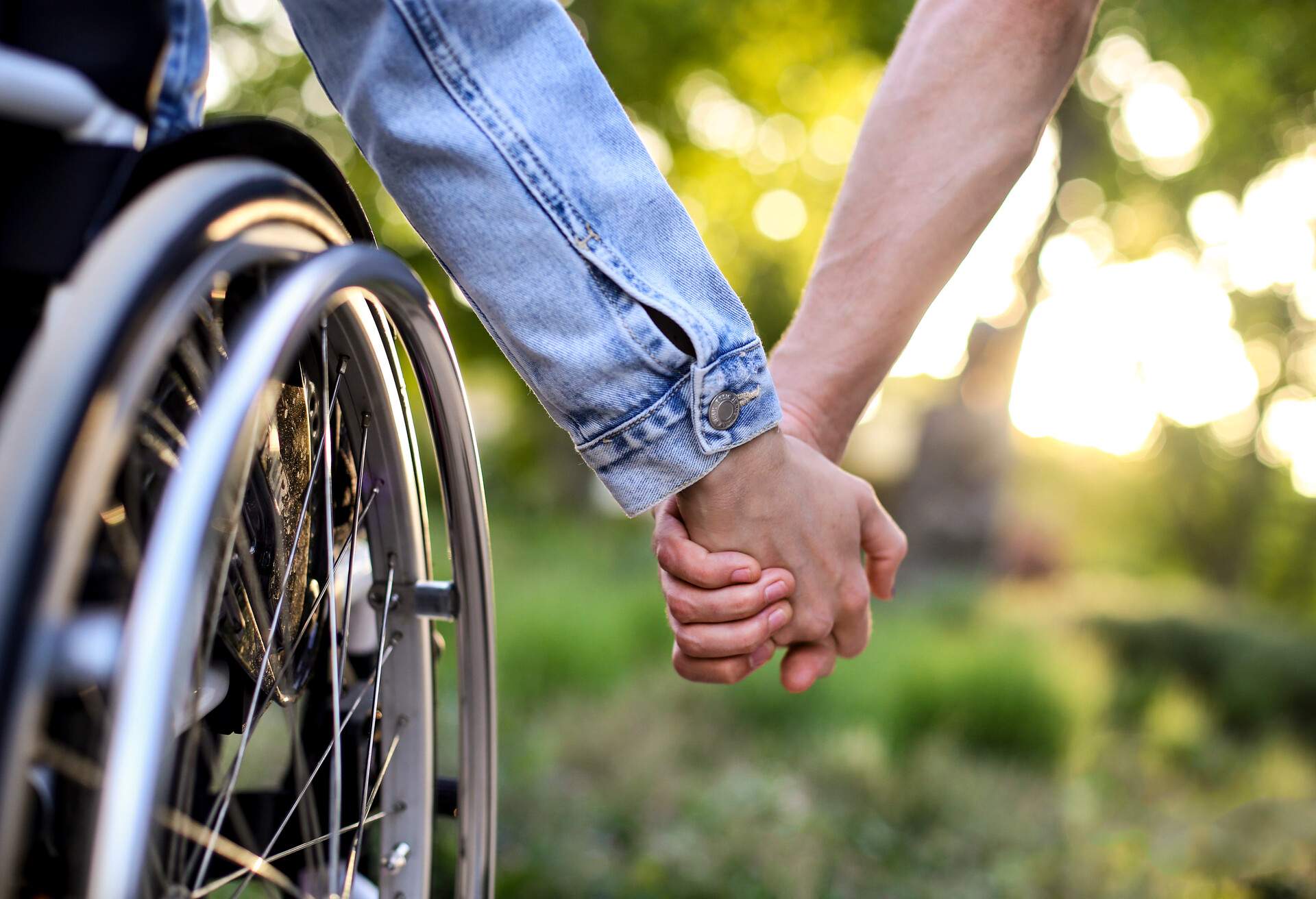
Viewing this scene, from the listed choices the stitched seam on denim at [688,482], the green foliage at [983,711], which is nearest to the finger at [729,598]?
the stitched seam on denim at [688,482]

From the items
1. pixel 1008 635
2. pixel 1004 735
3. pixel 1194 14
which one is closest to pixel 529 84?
pixel 1004 735

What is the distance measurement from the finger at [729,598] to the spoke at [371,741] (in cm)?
42

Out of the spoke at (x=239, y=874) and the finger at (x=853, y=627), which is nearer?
the spoke at (x=239, y=874)

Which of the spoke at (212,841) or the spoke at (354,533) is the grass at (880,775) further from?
the spoke at (212,841)

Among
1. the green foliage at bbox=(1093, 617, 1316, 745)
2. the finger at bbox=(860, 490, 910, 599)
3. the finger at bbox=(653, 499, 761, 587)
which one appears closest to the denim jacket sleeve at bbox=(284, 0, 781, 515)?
the finger at bbox=(653, 499, 761, 587)

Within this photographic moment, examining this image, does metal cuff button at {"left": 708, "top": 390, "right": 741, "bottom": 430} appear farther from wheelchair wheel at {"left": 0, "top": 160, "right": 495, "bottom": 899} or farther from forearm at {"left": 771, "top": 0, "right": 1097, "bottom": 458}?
forearm at {"left": 771, "top": 0, "right": 1097, "bottom": 458}

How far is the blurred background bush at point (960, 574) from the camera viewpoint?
117 inches

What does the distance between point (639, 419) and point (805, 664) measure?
618 mm

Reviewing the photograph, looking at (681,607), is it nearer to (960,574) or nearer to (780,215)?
(960,574)

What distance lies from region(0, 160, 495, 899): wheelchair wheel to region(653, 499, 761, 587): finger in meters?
0.30

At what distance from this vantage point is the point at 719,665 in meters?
1.55

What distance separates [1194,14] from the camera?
27.4ft

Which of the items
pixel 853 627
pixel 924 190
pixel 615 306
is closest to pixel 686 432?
pixel 615 306

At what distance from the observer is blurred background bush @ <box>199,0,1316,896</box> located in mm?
2975
